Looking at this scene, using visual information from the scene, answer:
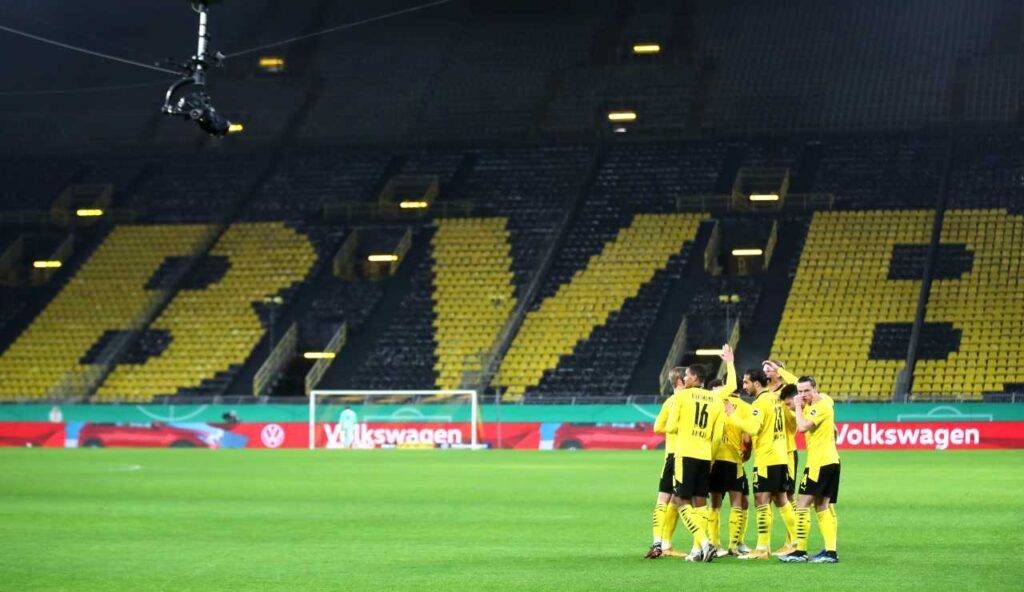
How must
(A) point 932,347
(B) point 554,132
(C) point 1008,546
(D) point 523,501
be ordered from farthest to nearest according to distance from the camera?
(B) point 554,132 < (A) point 932,347 < (D) point 523,501 < (C) point 1008,546

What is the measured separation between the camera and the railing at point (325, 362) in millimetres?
55094

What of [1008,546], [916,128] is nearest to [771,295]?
[916,128]

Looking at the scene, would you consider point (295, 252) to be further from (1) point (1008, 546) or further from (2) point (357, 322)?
(1) point (1008, 546)

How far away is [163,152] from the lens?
6912cm

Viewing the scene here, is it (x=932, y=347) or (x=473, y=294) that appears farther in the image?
(x=473, y=294)

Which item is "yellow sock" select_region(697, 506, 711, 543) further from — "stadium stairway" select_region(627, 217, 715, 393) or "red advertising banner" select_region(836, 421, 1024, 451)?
"stadium stairway" select_region(627, 217, 715, 393)

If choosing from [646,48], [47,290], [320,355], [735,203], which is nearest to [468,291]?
[320,355]

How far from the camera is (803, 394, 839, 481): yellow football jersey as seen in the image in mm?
16172

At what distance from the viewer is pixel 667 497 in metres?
16.5

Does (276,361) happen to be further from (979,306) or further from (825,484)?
(825,484)

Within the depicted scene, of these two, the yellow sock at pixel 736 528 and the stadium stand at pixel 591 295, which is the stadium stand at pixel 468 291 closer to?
the stadium stand at pixel 591 295

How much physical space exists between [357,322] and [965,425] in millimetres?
22800

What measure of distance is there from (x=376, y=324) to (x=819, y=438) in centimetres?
4326

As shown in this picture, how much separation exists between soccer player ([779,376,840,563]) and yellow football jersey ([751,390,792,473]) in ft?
1.35
